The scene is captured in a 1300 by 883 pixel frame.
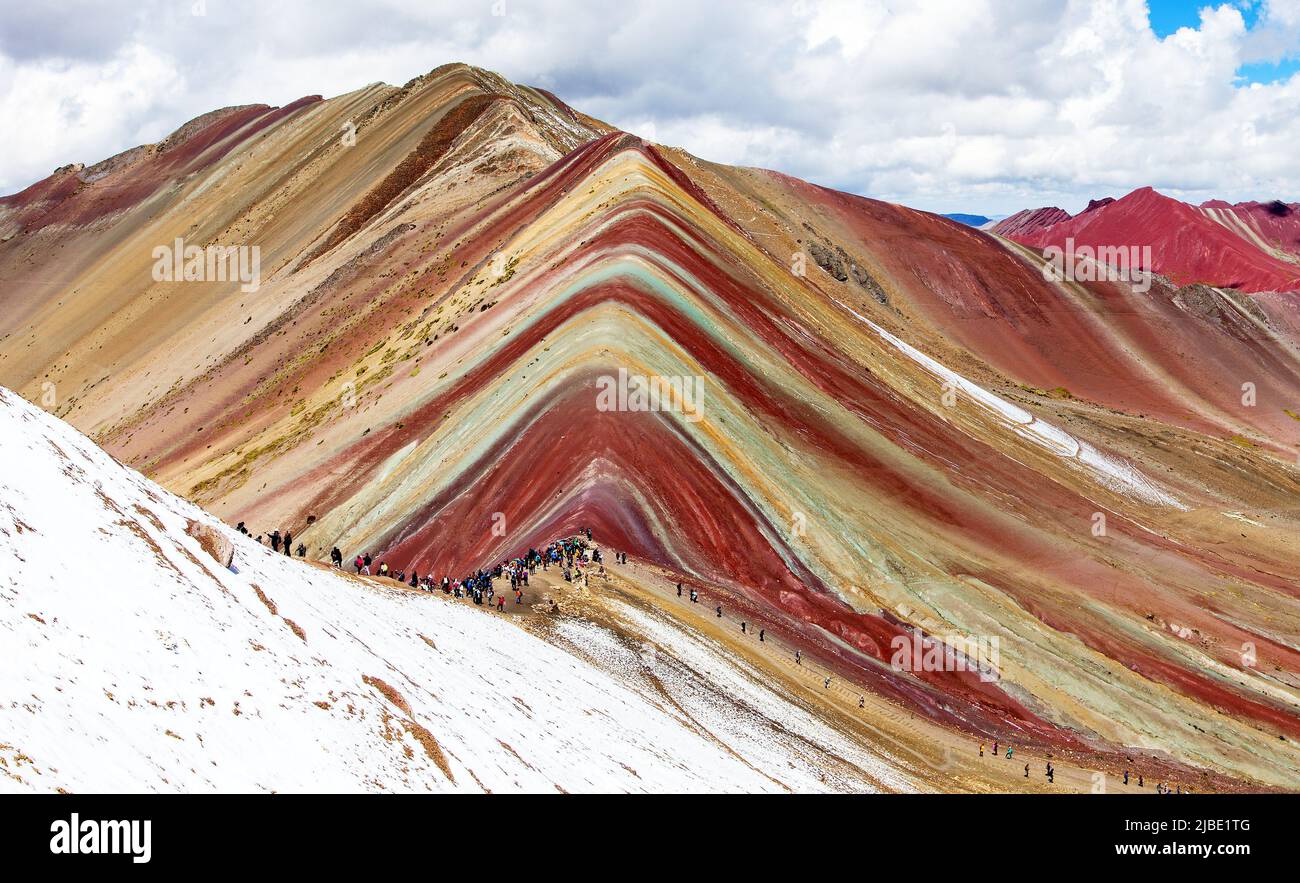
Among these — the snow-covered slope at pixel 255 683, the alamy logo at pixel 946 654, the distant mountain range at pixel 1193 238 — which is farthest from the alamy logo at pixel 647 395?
the distant mountain range at pixel 1193 238

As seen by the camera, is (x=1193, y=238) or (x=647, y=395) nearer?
(x=647, y=395)

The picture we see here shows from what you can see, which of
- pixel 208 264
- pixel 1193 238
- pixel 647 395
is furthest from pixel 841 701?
pixel 1193 238
